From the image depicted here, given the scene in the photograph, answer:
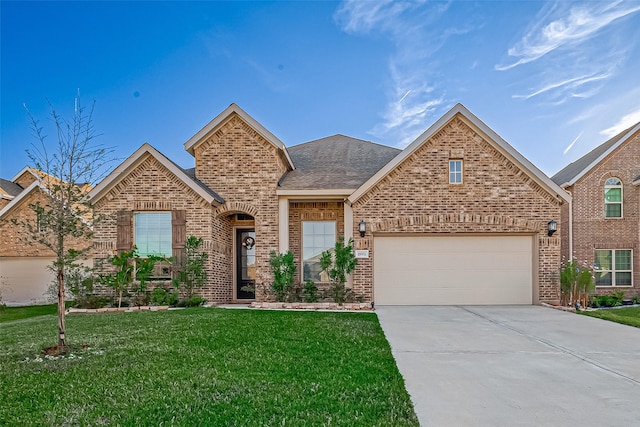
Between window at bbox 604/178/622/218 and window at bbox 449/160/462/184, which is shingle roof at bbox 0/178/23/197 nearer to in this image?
window at bbox 449/160/462/184

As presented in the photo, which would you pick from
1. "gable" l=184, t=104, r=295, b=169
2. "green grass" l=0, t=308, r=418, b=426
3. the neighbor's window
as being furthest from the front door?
"green grass" l=0, t=308, r=418, b=426

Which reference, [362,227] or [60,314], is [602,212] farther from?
[60,314]

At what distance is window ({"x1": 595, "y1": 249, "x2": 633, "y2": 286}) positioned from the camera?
16125 millimetres

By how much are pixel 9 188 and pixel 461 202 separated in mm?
21775

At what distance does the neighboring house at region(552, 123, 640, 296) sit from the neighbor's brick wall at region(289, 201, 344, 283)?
9609 millimetres

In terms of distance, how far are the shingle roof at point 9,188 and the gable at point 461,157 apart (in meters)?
18.0

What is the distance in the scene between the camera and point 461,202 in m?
12.1

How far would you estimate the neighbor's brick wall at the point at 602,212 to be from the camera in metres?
16.1

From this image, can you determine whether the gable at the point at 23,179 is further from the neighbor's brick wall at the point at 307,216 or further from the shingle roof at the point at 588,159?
the shingle roof at the point at 588,159

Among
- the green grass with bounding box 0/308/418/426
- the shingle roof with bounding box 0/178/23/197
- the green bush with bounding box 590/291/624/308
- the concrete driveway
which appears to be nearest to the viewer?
the green grass with bounding box 0/308/418/426

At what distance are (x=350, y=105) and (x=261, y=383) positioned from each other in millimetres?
14302

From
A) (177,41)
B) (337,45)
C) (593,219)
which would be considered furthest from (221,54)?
(593,219)

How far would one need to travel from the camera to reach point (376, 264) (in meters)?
12.3

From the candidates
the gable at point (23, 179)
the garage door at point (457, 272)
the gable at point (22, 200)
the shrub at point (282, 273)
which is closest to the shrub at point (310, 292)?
the shrub at point (282, 273)
